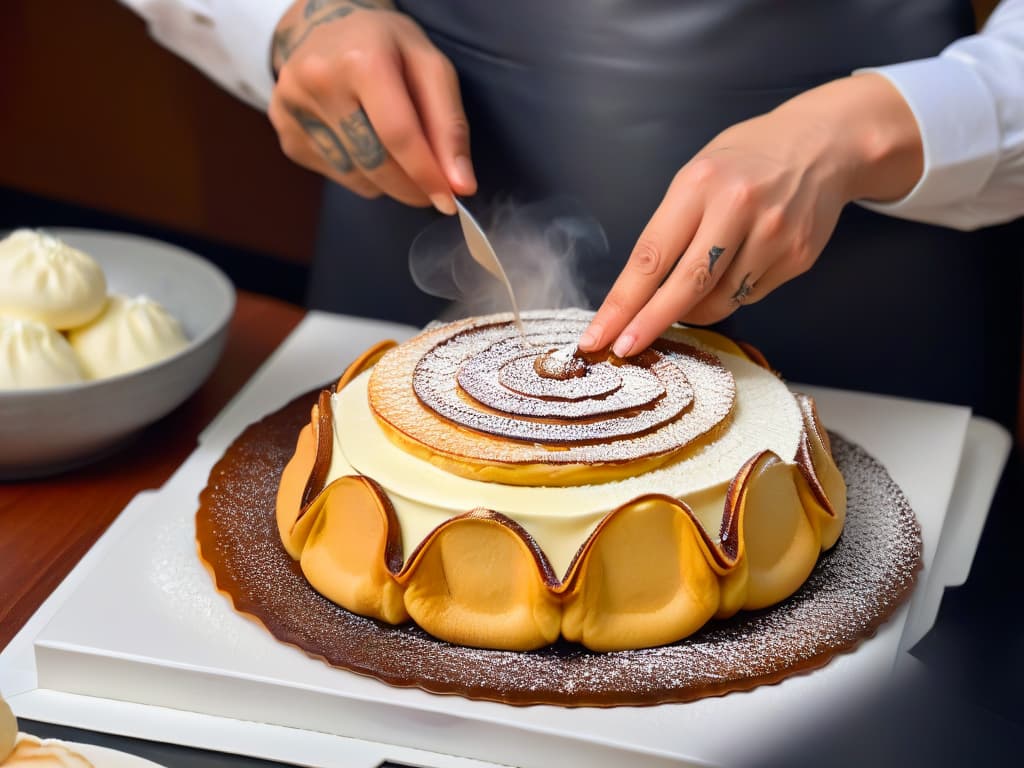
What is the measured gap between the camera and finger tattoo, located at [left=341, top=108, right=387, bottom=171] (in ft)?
4.89

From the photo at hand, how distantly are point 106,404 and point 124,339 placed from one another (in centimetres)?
12

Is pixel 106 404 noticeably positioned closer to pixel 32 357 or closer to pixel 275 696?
pixel 32 357

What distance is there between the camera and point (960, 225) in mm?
1565

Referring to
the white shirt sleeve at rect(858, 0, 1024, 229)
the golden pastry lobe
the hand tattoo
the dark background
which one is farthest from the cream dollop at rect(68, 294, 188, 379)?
the dark background

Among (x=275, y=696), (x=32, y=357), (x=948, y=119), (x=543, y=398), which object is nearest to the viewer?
(x=275, y=696)

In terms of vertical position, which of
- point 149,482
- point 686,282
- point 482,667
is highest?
point 686,282

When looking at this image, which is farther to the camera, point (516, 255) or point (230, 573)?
point (516, 255)

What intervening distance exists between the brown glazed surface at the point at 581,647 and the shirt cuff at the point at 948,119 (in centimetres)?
45

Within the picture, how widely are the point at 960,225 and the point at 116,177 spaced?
10.0 ft

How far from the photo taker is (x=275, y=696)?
0.98m

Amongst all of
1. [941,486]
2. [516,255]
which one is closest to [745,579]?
[941,486]

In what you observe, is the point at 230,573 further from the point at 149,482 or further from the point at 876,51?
the point at 876,51

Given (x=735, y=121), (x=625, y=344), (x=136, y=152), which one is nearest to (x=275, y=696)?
(x=625, y=344)

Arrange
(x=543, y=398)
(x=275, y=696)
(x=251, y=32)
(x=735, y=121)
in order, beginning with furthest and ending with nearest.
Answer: (x=251, y=32)
(x=735, y=121)
(x=543, y=398)
(x=275, y=696)
